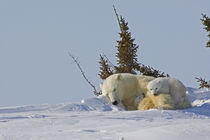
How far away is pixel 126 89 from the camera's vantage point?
10.2m

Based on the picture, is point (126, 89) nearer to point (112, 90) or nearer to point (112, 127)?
point (112, 90)

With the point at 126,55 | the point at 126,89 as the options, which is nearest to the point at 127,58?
the point at 126,55

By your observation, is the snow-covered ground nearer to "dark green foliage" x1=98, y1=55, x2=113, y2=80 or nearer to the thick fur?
the thick fur

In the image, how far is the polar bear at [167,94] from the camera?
9570 mm

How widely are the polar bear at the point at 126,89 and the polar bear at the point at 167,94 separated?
0.34 metres

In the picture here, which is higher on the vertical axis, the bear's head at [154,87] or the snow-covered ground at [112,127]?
the bear's head at [154,87]

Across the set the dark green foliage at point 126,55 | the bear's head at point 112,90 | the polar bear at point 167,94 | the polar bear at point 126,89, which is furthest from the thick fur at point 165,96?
the dark green foliage at point 126,55

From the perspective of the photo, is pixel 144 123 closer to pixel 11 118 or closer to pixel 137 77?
pixel 11 118

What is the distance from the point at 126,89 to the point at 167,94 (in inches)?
40.0

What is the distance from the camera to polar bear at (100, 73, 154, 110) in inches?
398

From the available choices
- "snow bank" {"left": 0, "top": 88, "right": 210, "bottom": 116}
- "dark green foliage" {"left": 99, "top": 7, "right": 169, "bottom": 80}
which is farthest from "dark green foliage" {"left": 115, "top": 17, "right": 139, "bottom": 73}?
"snow bank" {"left": 0, "top": 88, "right": 210, "bottom": 116}

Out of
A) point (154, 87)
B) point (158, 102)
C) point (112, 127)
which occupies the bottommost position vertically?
point (112, 127)

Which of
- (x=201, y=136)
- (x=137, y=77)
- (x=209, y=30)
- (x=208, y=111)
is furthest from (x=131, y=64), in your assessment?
(x=201, y=136)

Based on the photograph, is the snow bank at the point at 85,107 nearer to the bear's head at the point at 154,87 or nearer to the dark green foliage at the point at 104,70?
the bear's head at the point at 154,87
